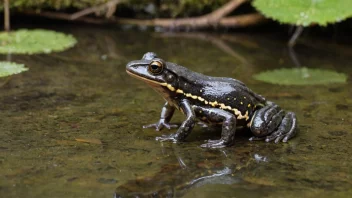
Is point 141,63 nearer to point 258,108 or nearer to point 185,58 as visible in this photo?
point 258,108

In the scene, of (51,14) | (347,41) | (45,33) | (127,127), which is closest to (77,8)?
(51,14)

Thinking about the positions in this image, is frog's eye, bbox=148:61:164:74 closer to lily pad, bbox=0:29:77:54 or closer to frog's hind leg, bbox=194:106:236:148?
frog's hind leg, bbox=194:106:236:148

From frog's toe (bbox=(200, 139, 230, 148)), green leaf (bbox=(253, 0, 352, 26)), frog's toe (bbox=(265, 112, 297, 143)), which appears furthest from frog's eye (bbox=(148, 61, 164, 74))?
green leaf (bbox=(253, 0, 352, 26))

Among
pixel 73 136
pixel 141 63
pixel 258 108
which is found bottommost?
pixel 73 136

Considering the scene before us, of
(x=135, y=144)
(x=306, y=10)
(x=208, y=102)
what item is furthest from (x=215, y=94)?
(x=306, y=10)

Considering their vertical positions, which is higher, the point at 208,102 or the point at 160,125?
A: the point at 208,102

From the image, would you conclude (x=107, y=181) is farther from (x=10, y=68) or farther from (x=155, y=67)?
(x=10, y=68)

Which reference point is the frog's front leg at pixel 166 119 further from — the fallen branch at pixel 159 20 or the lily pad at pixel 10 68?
the fallen branch at pixel 159 20
